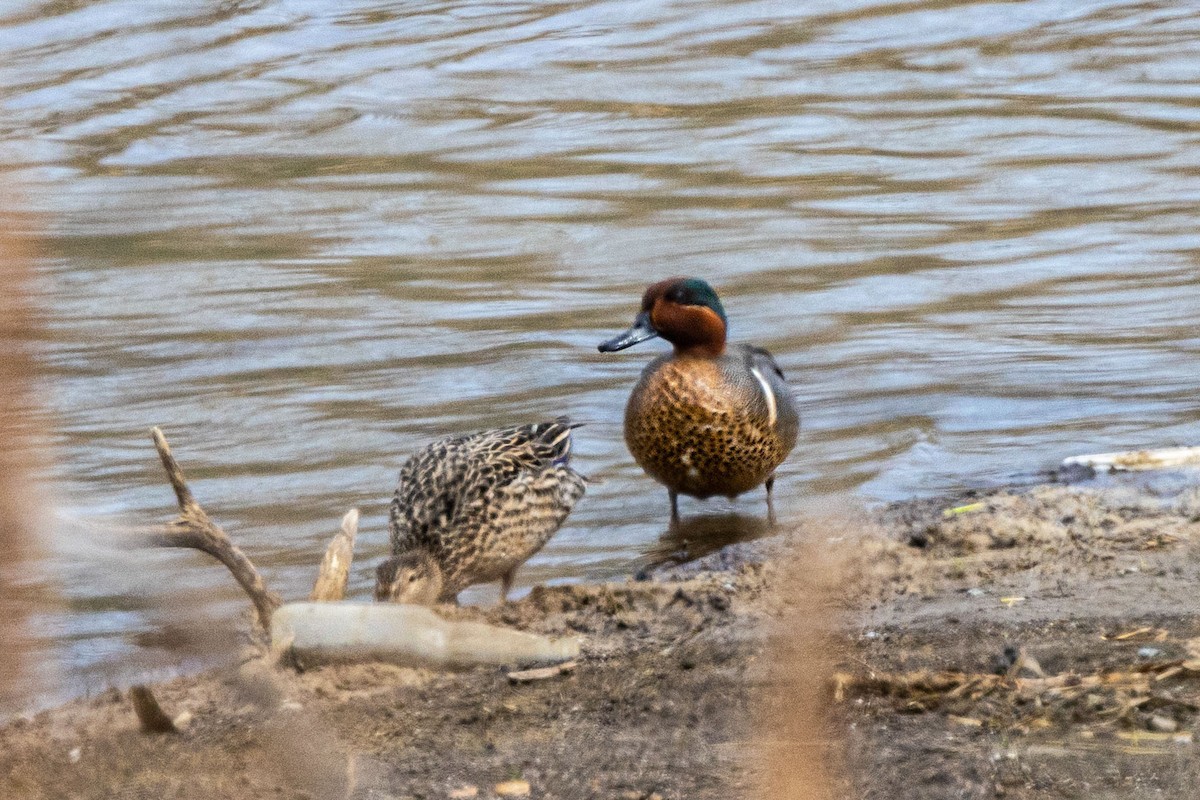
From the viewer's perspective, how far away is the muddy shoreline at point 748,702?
3.34 m

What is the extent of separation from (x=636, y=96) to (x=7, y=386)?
1139 cm

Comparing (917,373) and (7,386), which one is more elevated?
(7,386)

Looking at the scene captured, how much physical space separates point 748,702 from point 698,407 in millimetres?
2237

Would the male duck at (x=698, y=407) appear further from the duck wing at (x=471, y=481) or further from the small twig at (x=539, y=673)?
the small twig at (x=539, y=673)

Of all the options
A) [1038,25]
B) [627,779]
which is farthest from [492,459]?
[1038,25]

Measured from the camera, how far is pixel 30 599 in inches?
47.7

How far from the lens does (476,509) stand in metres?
5.30

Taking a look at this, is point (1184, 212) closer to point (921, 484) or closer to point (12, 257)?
point (921, 484)

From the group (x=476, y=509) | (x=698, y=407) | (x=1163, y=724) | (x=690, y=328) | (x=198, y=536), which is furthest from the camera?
(x=690, y=328)

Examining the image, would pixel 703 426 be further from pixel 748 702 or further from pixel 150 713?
pixel 150 713

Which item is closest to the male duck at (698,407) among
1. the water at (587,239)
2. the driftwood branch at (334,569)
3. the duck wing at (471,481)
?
the water at (587,239)

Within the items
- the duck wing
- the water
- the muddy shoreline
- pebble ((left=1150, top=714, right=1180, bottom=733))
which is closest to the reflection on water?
the water

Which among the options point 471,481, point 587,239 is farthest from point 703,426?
point 587,239

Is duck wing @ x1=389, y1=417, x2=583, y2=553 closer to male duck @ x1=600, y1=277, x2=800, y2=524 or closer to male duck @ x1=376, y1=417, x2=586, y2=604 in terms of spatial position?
male duck @ x1=376, y1=417, x2=586, y2=604
